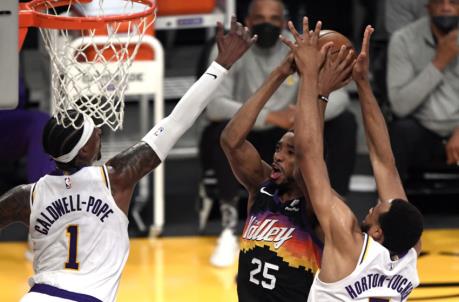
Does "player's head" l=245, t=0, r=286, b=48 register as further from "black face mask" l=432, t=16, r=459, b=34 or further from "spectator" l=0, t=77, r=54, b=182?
"spectator" l=0, t=77, r=54, b=182

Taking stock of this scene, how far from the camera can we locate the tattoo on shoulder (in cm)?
543

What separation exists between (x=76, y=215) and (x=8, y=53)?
1.06 m

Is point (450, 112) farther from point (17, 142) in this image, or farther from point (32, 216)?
point (32, 216)

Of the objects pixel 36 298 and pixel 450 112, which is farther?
pixel 450 112

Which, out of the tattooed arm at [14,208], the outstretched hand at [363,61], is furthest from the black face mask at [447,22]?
the tattooed arm at [14,208]

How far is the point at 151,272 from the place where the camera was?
7562 mm

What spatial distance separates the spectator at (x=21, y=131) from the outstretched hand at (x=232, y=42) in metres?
2.53

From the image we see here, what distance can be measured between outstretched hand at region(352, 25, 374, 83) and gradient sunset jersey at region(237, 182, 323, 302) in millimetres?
663

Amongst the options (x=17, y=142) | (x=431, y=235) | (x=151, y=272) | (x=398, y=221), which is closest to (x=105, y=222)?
(x=398, y=221)

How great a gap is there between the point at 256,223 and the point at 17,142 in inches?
121

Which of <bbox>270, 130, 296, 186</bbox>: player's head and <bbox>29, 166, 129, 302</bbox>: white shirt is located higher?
<bbox>270, 130, 296, 186</bbox>: player's head

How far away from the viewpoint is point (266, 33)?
7.98 meters

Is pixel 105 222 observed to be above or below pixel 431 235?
above

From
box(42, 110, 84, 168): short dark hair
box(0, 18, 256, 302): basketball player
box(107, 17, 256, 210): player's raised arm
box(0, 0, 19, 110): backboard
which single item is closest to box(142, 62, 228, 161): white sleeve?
box(107, 17, 256, 210): player's raised arm
